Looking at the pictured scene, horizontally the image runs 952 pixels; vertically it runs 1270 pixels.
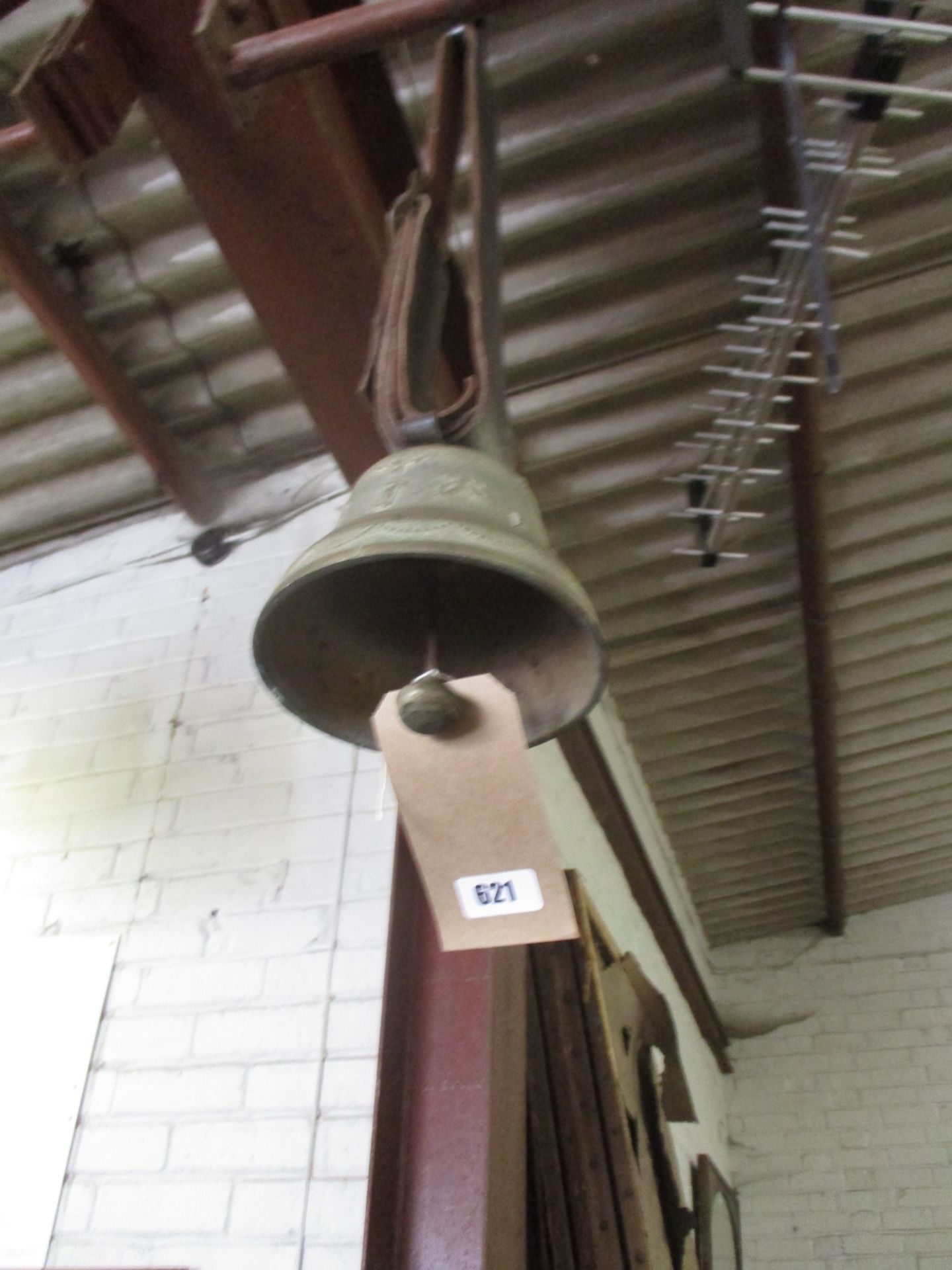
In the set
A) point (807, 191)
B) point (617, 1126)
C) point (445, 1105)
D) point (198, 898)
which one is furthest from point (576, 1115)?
point (807, 191)

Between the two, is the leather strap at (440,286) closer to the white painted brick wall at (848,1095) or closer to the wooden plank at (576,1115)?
the wooden plank at (576,1115)

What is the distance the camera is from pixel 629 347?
2.29 meters

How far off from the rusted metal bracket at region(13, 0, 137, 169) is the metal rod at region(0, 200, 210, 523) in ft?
2.39

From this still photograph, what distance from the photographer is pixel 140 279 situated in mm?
2053

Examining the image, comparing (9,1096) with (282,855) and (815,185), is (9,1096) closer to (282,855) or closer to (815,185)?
(282,855)

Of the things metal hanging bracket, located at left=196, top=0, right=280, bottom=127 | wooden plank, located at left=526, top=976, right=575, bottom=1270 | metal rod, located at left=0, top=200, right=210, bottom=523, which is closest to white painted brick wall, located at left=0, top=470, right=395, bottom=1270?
metal rod, located at left=0, top=200, right=210, bottom=523

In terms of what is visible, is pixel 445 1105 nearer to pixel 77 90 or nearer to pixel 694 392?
pixel 77 90

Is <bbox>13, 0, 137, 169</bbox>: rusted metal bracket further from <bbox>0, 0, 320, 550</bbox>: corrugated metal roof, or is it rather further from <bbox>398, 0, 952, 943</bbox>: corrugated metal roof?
<bbox>398, 0, 952, 943</bbox>: corrugated metal roof

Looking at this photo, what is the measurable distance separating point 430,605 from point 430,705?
269 mm

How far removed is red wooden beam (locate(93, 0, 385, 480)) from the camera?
53.2 inches

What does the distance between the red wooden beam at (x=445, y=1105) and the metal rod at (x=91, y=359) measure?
3.98ft

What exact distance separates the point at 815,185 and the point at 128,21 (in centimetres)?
126

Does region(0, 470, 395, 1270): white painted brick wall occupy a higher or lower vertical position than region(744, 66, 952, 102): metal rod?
lower

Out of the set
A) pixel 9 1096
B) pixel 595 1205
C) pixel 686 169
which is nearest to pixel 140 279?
pixel 686 169
